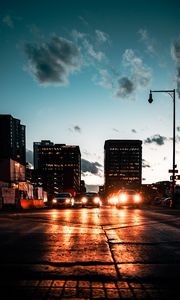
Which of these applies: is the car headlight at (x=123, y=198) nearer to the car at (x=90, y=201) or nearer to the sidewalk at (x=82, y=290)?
the car at (x=90, y=201)

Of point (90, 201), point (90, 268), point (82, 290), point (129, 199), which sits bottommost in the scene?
point (90, 201)

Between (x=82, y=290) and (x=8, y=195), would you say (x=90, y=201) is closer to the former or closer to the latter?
(x=8, y=195)

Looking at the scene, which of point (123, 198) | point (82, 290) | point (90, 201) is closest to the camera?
point (82, 290)

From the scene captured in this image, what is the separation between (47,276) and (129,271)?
1.24 metres

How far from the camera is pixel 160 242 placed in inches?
343

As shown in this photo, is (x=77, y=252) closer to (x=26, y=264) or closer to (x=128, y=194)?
(x=26, y=264)

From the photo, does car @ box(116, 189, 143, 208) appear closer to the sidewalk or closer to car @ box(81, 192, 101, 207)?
car @ box(81, 192, 101, 207)

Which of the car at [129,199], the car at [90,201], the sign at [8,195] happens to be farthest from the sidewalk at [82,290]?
the car at [90,201]

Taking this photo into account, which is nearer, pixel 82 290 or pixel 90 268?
pixel 82 290

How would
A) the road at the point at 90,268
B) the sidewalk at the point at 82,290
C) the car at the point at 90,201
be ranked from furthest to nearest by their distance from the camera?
the car at the point at 90,201 → the road at the point at 90,268 → the sidewalk at the point at 82,290

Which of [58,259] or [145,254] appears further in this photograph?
[145,254]

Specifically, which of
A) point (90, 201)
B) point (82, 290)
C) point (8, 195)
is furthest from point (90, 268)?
point (90, 201)

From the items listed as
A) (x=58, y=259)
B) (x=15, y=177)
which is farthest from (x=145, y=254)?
(x=15, y=177)

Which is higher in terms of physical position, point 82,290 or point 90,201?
point 82,290
